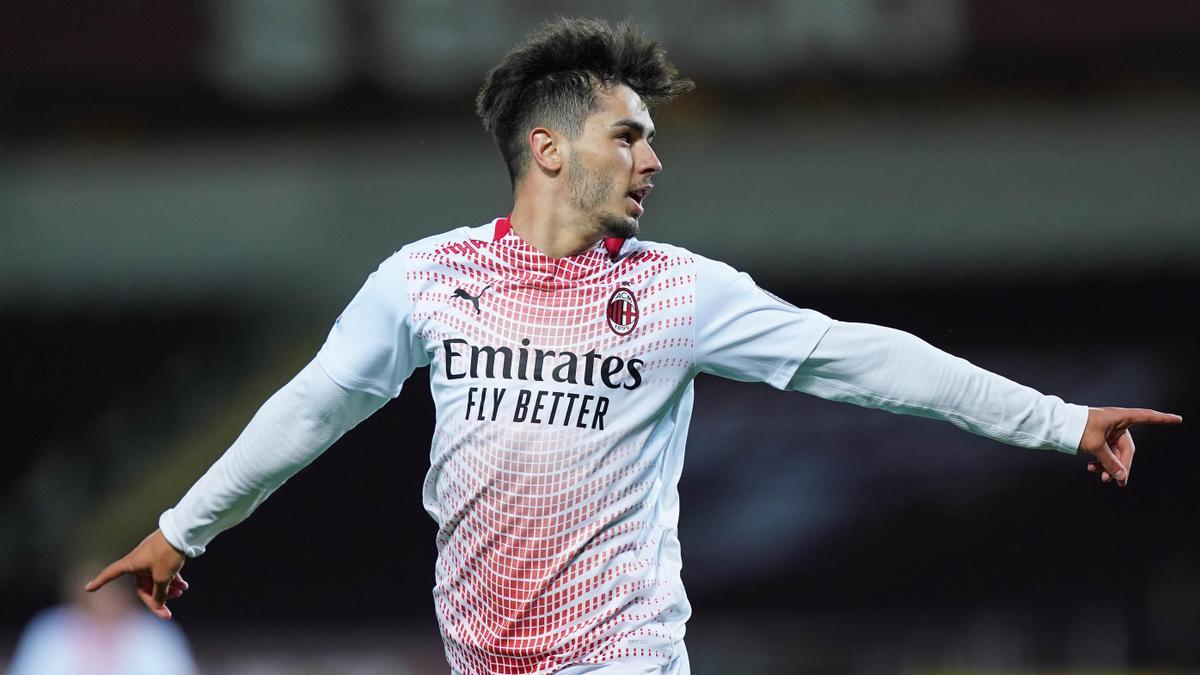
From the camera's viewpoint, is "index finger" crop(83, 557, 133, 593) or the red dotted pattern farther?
"index finger" crop(83, 557, 133, 593)

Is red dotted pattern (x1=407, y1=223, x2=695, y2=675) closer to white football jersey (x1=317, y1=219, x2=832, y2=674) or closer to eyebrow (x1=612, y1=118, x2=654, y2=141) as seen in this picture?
white football jersey (x1=317, y1=219, x2=832, y2=674)

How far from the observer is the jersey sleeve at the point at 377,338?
11.1 ft

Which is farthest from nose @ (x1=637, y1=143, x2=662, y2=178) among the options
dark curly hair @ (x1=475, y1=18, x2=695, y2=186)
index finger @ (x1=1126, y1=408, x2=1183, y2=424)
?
index finger @ (x1=1126, y1=408, x2=1183, y2=424)

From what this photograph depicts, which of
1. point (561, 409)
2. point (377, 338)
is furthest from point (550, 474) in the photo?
point (377, 338)

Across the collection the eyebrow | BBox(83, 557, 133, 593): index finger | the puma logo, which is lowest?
BBox(83, 557, 133, 593): index finger

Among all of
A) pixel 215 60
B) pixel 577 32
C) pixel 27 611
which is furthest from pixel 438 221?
pixel 577 32

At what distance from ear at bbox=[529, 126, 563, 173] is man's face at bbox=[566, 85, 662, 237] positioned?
4 centimetres

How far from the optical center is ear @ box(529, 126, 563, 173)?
11.4 feet

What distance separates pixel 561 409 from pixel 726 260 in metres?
8.67

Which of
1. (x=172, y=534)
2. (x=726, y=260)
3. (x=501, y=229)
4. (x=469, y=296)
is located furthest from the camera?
(x=726, y=260)

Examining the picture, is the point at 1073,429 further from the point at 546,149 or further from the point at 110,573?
the point at 110,573

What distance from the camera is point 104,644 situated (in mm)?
7793

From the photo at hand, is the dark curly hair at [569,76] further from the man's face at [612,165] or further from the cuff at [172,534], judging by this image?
the cuff at [172,534]

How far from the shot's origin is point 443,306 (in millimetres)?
3352
